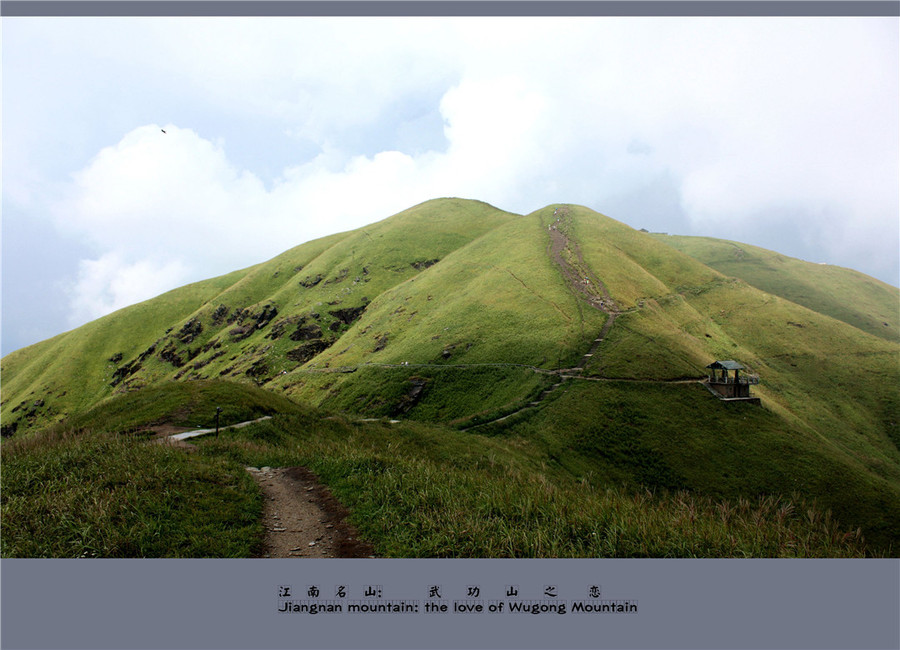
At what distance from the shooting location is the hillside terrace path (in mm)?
8023

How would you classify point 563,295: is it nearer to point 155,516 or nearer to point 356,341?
point 356,341

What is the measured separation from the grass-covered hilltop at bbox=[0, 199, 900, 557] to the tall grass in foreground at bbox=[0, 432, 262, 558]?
7 centimetres

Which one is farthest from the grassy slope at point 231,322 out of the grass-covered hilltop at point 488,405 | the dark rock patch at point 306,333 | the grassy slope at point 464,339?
the grassy slope at point 464,339

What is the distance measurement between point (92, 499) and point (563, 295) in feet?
221

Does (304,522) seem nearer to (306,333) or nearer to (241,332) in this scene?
(306,333)

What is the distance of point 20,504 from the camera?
792cm

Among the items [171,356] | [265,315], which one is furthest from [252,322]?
[171,356]

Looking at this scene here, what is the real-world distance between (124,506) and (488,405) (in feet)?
135

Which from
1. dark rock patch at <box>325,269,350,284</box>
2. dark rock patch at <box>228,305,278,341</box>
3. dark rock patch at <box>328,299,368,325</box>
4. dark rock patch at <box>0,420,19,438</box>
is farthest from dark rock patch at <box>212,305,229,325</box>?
dark rock patch at <box>0,420,19,438</box>

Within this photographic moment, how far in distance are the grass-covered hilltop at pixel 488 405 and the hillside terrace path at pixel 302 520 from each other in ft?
1.43

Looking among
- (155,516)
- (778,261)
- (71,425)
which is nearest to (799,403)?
(155,516)

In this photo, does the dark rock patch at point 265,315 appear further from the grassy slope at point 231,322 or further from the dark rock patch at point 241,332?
the dark rock patch at point 241,332

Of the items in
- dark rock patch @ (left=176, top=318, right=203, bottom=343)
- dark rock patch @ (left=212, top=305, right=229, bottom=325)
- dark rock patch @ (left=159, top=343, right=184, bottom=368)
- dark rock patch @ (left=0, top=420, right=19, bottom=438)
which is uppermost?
dark rock patch @ (left=212, top=305, right=229, bottom=325)

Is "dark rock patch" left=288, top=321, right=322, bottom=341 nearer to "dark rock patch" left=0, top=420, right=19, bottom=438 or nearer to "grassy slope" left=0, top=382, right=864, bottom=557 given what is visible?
"dark rock patch" left=0, top=420, right=19, bottom=438
